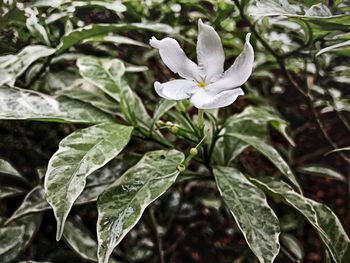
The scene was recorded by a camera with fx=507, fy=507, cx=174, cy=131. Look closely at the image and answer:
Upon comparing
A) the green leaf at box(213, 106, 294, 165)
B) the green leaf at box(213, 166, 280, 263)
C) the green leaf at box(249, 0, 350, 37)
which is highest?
the green leaf at box(249, 0, 350, 37)

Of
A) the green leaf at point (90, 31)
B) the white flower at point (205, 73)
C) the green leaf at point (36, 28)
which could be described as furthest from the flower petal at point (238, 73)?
the green leaf at point (36, 28)

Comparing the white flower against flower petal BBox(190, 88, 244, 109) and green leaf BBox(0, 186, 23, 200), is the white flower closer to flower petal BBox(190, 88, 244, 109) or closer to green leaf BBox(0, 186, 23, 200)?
flower petal BBox(190, 88, 244, 109)

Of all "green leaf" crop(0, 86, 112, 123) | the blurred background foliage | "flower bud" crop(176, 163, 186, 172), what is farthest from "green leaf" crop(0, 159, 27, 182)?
"flower bud" crop(176, 163, 186, 172)

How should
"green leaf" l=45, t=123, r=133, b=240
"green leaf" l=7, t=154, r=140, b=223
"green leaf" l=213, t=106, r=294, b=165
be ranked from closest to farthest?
1. "green leaf" l=45, t=123, r=133, b=240
2. "green leaf" l=7, t=154, r=140, b=223
3. "green leaf" l=213, t=106, r=294, b=165

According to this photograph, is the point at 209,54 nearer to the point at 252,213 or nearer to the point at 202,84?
the point at 202,84

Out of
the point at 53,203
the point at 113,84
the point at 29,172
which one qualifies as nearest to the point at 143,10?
the point at 113,84

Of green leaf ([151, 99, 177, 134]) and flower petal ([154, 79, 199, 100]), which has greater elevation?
flower petal ([154, 79, 199, 100])

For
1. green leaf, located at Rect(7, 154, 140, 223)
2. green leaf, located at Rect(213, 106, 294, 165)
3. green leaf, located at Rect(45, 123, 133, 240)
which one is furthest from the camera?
green leaf, located at Rect(213, 106, 294, 165)
